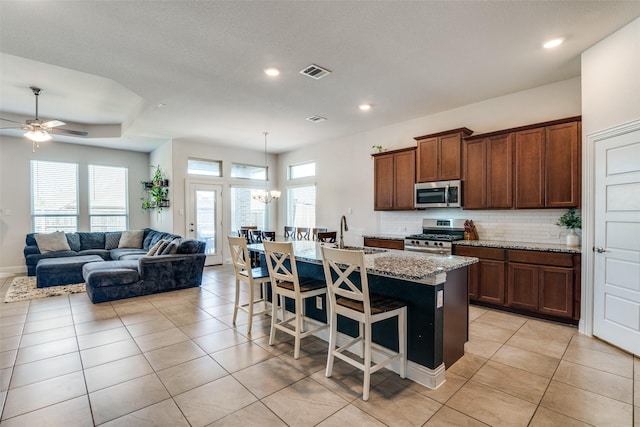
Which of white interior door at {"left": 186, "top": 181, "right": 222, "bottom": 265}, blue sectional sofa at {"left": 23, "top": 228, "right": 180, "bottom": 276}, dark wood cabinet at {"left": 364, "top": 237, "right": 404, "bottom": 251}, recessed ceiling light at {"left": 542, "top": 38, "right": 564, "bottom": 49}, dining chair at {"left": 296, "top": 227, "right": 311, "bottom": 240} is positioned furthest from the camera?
white interior door at {"left": 186, "top": 181, "right": 222, "bottom": 265}

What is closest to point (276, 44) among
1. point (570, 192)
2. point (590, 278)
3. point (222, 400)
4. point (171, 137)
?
point (222, 400)

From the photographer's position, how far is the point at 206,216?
723 cm

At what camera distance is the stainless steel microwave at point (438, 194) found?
14.6ft

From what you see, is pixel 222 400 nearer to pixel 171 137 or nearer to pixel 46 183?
pixel 171 137

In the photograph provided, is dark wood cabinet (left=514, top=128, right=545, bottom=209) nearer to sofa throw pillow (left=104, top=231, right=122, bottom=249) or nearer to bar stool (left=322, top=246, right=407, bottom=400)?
bar stool (left=322, top=246, right=407, bottom=400)

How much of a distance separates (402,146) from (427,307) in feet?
12.7

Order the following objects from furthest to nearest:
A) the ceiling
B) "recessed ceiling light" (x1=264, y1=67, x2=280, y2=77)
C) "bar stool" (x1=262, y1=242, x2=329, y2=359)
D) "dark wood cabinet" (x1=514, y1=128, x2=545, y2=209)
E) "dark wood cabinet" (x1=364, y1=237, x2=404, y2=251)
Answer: "dark wood cabinet" (x1=364, y1=237, x2=404, y2=251) < "dark wood cabinet" (x1=514, y1=128, x2=545, y2=209) < "recessed ceiling light" (x1=264, y1=67, x2=280, y2=77) < "bar stool" (x1=262, y1=242, x2=329, y2=359) < the ceiling

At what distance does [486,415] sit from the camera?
193 cm

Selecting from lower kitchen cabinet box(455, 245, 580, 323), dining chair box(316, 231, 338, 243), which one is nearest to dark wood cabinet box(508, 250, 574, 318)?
lower kitchen cabinet box(455, 245, 580, 323)

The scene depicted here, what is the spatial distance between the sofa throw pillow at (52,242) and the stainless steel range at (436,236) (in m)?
6.96

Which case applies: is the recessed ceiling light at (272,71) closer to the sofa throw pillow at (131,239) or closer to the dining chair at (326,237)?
the dining chair at (326,237)

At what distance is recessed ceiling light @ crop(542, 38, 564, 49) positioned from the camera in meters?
2.92

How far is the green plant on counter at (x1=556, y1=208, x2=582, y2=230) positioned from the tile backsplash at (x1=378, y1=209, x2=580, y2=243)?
0.27 ft

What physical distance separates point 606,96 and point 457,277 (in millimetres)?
2422
